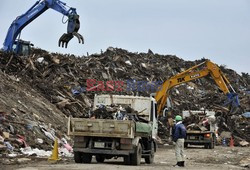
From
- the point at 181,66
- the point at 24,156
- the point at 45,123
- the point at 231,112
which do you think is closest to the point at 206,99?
the point at 231,112

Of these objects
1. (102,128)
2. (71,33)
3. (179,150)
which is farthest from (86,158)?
(71,33)

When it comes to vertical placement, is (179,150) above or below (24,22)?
below

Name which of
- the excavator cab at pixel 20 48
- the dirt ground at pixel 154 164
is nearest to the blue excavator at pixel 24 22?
the excavator cab at pixel 20 48

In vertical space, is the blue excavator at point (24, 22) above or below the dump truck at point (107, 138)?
above

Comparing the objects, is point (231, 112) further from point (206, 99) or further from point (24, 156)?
point (24, 156)

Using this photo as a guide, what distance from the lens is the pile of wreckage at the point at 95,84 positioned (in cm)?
2262

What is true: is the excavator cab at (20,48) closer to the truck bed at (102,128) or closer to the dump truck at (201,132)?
the dump truck at (201,132)

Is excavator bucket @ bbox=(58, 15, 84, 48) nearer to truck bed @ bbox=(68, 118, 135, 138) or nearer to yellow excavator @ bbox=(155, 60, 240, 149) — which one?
yellow excavator @ bbox=(155, 60, 240, 149)

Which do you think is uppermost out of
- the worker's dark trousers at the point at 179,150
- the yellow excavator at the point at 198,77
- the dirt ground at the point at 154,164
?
the yellow excavator at the point at 198,77

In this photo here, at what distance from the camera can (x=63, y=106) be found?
90.4 ft

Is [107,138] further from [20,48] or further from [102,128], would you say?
[20,48]

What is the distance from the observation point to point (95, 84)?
34438 millimetres

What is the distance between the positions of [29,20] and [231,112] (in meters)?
16.4

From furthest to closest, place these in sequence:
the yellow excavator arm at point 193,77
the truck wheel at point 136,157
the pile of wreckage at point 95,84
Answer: the yellow excavator arm at point 193,77 → the pile of wreckage at point 95,84 → the truck wheel at point 136,157
